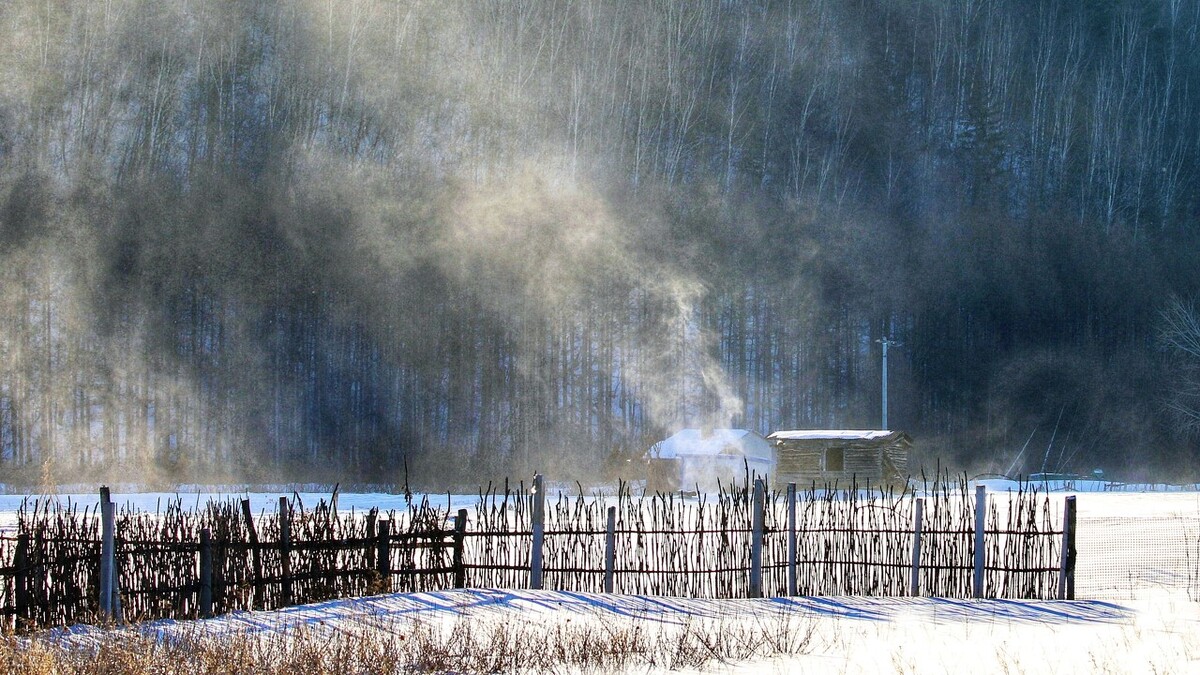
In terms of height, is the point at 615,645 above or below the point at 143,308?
below

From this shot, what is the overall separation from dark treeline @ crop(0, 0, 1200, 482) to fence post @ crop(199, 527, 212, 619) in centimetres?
4921

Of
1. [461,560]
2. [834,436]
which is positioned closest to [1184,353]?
[834,436]

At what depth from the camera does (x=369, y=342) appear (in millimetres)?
75500

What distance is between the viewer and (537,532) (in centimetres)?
1476

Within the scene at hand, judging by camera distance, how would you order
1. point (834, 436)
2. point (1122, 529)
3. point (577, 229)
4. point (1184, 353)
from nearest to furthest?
point (1122, 529)
point (834, 436)
point (1184, 353)
point (577, 229)

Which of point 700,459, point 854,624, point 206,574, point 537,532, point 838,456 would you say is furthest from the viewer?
point 700,459

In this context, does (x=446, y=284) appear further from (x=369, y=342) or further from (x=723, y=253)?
(x=723, y=253)

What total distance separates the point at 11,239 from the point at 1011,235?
64977 mm

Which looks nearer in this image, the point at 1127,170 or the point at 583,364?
the point at 583,364

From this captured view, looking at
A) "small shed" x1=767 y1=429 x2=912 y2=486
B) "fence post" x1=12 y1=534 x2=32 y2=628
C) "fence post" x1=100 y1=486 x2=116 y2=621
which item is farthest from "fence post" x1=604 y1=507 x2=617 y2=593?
"small shed" x1=767 y1=429 x2=912 y2=486

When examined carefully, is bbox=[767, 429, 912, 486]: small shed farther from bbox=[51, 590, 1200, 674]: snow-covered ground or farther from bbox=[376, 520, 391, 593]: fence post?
bbox=[376, 520, 391, 593]: fence post

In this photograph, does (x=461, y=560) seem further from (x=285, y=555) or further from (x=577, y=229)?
(x=577, y=229)

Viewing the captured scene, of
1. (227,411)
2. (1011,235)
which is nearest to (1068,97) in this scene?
(1011,235)

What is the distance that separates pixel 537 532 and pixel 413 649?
4.17 meters
